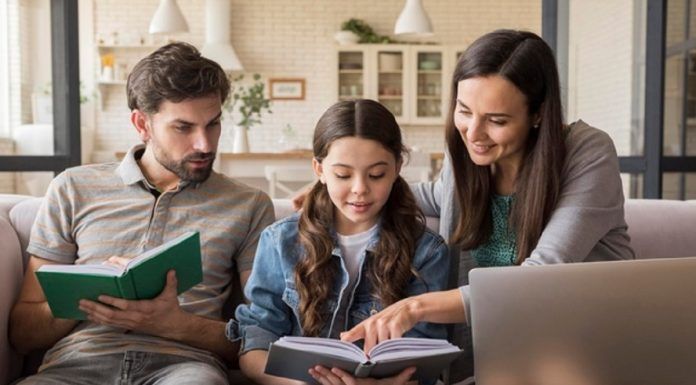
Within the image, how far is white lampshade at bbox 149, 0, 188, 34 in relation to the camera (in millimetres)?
7559

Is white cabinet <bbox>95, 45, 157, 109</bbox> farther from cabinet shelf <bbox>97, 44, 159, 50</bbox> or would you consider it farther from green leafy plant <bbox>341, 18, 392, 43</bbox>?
green leafy plant <bbox>341, 18, 392, 43</bbox>

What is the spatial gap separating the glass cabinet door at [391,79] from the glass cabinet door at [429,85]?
0.63ft

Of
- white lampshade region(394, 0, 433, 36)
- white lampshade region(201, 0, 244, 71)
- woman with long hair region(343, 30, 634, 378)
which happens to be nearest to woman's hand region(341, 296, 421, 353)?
woman with long hair region(343, 30, 634, 378)

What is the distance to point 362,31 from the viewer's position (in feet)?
30.7

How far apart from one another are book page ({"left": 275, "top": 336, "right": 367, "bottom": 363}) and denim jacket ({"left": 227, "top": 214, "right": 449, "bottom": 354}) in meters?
0.39

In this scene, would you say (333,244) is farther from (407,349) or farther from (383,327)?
(407,349)

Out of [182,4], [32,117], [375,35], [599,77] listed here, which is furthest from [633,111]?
[182,4]

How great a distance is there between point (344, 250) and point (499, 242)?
15.4 inches

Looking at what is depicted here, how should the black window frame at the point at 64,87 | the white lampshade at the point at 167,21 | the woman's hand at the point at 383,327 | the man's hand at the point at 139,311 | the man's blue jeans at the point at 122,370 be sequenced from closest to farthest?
1. the woman's hand at the point at 383,327
2. the man's hand at the point at 139,311
3. the man's blue jeans at the point at 122,370
4. the black window frame at the point at 64,87
5. the white lampshade at the point at 167,21

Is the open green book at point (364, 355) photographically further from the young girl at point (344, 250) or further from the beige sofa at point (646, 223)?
the beige sofa at point (646, 223)

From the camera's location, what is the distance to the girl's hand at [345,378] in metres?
1.49

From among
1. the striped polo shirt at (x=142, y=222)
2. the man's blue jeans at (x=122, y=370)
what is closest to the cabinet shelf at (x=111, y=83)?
the striped polo shirt at (x=142, y=222)

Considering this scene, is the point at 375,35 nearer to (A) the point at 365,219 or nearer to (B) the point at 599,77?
(B) the point at 599,77

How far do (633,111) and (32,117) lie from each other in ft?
7.69
